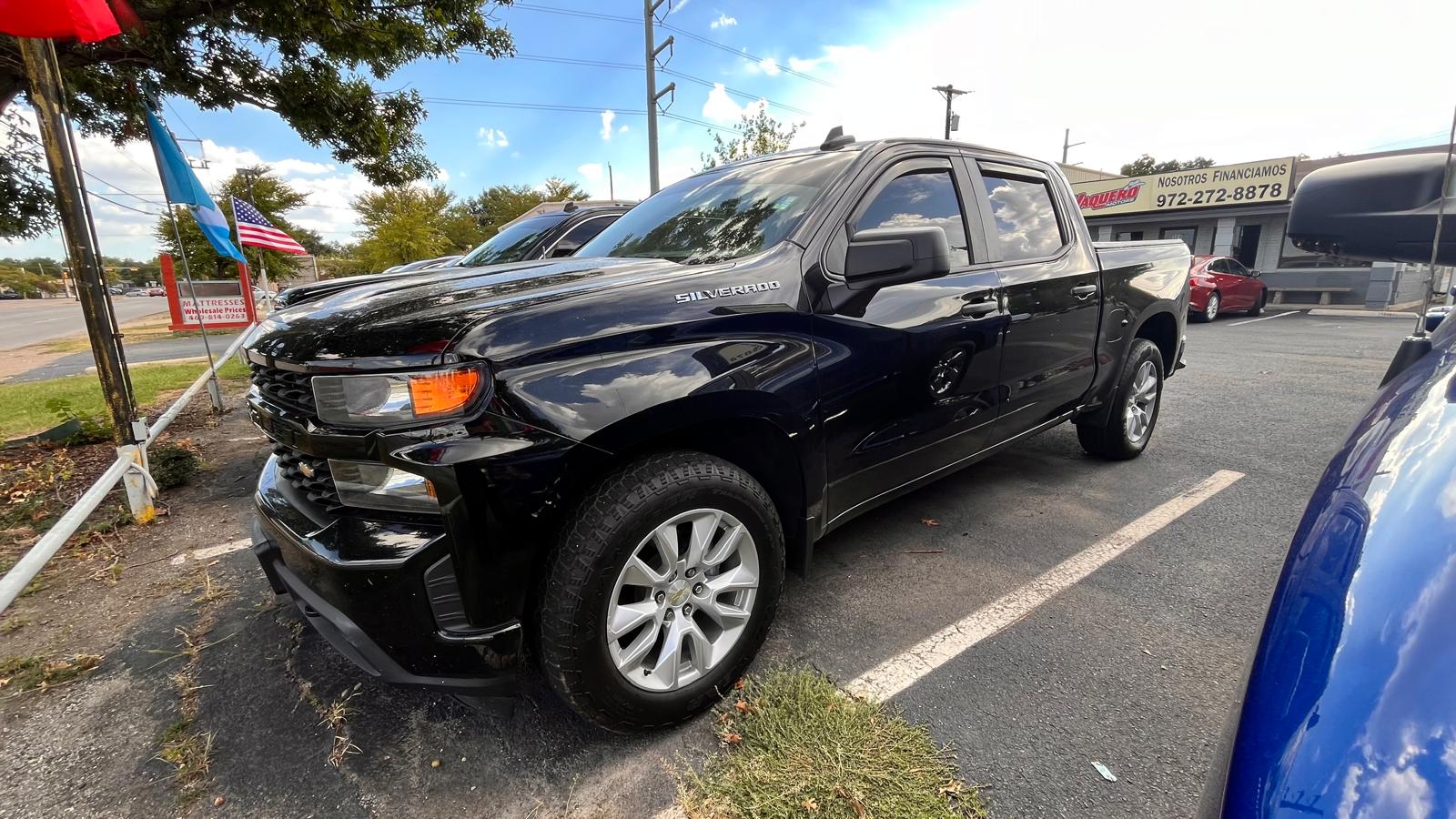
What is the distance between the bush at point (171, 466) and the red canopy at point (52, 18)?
2.50m

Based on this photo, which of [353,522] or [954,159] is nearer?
[353,522]

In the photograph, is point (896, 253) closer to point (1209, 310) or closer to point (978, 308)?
point (978, 308)

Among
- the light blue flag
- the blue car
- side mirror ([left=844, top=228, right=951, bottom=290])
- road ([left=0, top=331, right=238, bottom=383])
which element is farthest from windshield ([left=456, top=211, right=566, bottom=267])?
road ([left=0, top=331, right=238, bottom=383])

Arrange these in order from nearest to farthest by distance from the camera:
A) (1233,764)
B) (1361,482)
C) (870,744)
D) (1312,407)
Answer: (1233,764)
(1361,482)
(870,744)
(1312,407)

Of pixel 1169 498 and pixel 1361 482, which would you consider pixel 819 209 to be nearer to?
pixel 1361 482

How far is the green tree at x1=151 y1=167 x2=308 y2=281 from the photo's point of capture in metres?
22.3

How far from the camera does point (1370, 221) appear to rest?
202 centimetres

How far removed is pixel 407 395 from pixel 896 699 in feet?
5.85

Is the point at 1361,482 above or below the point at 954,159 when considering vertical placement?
below

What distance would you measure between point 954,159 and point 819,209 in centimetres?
106

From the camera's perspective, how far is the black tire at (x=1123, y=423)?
415cm

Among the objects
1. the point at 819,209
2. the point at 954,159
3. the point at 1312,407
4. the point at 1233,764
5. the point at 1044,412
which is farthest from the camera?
the point at 1312,407

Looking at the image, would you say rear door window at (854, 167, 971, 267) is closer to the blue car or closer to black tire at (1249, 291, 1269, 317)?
the blue car

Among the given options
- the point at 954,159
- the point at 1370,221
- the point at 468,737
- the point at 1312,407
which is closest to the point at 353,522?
the point at 468,737
